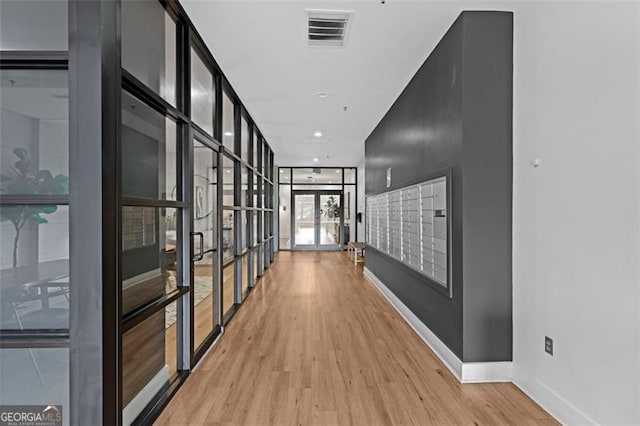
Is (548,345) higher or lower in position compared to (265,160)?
lower

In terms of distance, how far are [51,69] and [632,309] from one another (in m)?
3.14

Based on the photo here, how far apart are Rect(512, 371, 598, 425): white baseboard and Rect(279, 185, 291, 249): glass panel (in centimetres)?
975

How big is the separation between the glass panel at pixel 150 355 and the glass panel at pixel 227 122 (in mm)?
2272

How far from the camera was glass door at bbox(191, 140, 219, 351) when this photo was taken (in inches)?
121

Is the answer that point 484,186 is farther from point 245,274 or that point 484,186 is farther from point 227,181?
point 245,274

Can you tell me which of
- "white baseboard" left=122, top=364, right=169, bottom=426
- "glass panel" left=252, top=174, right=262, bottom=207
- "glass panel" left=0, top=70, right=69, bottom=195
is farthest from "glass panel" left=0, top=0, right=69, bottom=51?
"glass panel" left=252, top=174, right=262, bottom=207

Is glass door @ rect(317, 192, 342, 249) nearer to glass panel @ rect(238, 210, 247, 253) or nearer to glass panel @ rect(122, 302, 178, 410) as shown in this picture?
glass panel @ rect(238, 210, 247, 253)

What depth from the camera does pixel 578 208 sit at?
2.08 meters

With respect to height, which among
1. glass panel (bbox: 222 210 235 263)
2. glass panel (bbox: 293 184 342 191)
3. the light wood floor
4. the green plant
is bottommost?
the light wood floor

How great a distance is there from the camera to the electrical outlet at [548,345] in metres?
2.31

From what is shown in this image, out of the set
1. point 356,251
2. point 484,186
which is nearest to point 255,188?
point 356,251

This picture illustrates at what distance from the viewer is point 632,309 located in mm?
1746

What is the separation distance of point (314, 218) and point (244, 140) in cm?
677

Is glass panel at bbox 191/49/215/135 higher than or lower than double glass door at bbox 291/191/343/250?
higher
